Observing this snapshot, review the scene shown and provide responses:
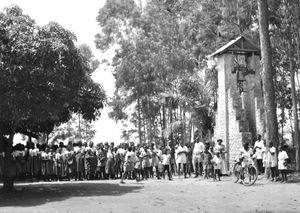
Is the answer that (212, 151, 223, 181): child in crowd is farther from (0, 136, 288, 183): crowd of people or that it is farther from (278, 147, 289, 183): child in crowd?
(278, 147, 289, 183): child in crowd

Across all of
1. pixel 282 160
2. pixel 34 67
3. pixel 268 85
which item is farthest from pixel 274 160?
pixel 34 67

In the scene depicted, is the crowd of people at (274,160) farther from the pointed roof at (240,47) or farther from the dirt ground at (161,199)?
the pointed roof at (240,47)

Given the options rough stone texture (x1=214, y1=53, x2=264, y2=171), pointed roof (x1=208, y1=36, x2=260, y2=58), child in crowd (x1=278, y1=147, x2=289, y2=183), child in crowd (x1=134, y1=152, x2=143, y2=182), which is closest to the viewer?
child in crowd (x1=278, y1=147, x2=289, y2=183)

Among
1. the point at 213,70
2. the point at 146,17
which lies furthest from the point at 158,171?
the point at 146,17

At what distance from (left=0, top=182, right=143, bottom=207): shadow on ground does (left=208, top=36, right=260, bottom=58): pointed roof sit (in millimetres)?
Result: 9059

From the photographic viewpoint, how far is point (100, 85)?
65.7ft

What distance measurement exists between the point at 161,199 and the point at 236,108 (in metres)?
9.68

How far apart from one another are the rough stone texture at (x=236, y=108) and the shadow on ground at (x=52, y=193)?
6.94 metres

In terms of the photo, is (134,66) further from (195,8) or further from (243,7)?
(243,7)

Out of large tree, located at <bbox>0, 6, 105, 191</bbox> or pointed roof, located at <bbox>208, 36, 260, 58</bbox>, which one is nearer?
large tree, located at <bbox>0, 6, 105, 191</bbox>

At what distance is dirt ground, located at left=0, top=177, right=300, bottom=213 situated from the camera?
12102mm

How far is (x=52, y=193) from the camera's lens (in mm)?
16188

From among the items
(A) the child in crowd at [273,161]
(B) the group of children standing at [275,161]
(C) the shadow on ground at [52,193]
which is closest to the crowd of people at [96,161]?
(B) the group of children standing at [275,161]

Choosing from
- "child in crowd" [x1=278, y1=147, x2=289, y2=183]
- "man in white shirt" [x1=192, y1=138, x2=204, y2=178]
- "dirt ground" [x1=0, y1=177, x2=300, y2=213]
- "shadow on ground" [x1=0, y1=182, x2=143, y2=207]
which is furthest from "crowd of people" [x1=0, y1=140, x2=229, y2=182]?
"child in crowd" [x1=278, y1=147, x2=289, y2=183]
